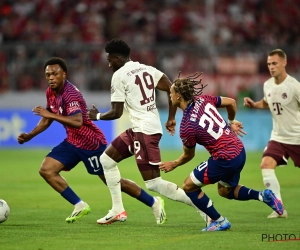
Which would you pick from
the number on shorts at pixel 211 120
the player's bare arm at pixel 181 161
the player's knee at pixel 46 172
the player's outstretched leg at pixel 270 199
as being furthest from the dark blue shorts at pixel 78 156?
the player's outstretched leg at pixel 270 199

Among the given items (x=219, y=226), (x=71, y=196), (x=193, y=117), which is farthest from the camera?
(x=71, y=196)

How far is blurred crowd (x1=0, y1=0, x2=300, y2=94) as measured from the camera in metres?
23.3

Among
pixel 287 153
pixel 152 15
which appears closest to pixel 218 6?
pixel 152 15

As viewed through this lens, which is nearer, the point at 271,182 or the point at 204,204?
the point at 204,204

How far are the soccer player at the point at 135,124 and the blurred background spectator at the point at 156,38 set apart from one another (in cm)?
1428

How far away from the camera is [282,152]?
1050 cm

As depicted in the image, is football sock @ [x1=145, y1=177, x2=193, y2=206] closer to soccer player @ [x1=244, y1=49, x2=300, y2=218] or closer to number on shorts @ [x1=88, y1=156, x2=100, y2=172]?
number on shorts @ [x1=88, y1=156, x2=100, y2=172]

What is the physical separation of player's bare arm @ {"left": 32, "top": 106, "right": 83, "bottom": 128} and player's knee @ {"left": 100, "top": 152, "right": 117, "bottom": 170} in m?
0.54

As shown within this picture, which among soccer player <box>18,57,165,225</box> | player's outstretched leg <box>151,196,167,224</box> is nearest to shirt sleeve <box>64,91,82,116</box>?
soccer player <box>18,57,165,225</box>

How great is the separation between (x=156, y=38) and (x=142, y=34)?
1.92ft

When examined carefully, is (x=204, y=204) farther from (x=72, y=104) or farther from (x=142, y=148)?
(x=72, y=104)

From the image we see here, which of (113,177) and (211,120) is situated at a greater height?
(211,120)

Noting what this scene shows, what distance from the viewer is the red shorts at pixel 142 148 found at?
898cm

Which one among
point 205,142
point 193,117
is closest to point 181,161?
point 205,142
